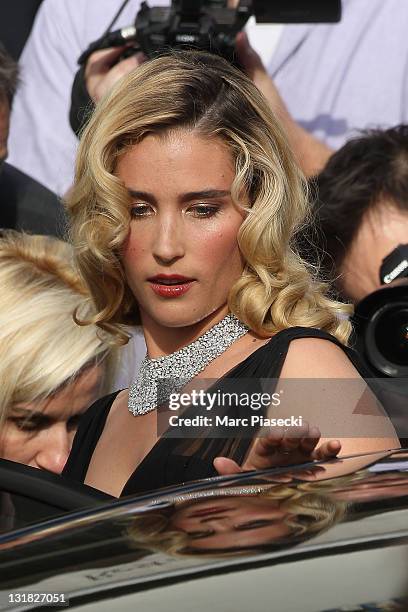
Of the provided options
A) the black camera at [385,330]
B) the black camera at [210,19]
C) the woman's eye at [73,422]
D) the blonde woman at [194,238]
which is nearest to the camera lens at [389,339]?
the black camera at [385,330]

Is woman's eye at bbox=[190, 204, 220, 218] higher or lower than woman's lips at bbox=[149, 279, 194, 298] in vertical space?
higher

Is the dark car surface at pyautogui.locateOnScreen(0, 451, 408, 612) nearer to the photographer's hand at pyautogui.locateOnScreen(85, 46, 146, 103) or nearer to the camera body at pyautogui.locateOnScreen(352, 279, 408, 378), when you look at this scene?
the camera body at pyautogui.locateOnScreen(352, 279, 408, 378)

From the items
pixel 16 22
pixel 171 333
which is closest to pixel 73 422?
pixel 171 333

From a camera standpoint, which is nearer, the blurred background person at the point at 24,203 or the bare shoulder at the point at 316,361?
the bare shoulder at the point at 316,361

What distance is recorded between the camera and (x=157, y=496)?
134 centimetres

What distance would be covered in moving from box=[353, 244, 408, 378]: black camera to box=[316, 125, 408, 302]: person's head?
21.5 inches

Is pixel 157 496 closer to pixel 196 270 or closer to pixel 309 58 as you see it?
pixel 196 270

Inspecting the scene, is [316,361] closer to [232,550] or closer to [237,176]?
[237,176]

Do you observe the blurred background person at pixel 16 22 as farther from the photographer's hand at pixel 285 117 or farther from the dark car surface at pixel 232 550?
the dark car surface at pixel 232 550

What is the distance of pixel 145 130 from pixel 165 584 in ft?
3.98

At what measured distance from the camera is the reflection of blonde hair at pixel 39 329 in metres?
2.59

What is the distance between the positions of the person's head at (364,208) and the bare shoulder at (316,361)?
901 mm

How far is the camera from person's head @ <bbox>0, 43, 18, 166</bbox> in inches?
132

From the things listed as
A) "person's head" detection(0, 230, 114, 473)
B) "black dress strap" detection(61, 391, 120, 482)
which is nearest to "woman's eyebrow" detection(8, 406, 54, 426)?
"person's head" detection(0, 230, 114, 473)
